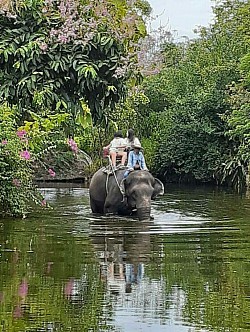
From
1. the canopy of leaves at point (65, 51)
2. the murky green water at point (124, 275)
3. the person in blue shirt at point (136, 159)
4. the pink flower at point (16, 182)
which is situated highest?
the canopy of leaves at point (65, 51)

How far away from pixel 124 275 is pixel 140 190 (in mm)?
8340

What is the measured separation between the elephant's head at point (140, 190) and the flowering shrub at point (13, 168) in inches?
78.5

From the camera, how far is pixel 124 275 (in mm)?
9148

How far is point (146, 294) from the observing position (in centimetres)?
794

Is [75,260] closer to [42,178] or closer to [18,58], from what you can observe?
[18,58]

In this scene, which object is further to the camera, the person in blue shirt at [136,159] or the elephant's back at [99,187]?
the elephant's back at [99,187]

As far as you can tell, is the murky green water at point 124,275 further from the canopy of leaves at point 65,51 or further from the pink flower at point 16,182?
the canopy of leaves at point 65,51

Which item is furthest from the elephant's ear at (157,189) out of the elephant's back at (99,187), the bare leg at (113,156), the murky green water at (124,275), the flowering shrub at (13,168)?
the flowering shrub at (13,168)

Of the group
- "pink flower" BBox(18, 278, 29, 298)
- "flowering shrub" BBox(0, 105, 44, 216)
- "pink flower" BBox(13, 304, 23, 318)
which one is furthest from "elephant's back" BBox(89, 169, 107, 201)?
"pink flower" BBox(13, 304, 23, 318)

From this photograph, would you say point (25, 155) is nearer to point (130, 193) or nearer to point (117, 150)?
point (130, 193)

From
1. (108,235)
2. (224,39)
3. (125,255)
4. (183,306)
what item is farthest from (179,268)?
(224,39)

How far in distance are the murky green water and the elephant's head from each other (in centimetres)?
58

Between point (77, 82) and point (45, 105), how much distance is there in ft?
1.68

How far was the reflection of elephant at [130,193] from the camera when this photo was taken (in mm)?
17297
